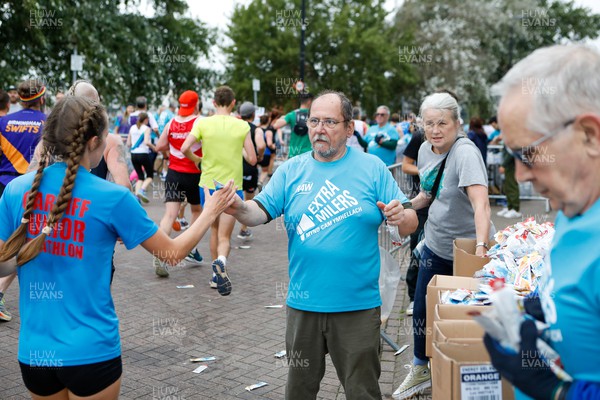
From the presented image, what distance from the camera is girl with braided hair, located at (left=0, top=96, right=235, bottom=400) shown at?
246cm

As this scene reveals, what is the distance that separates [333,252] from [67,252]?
135 cm

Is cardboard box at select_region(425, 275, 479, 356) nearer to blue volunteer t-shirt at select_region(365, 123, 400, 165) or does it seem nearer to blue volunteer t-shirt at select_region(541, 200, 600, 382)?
blue volunteer t-shirt at select_region(541, 200, 600, 382)

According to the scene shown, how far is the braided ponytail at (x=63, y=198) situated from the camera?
2.41 metres

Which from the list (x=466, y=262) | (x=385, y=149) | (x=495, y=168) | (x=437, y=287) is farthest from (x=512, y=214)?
(x=437, y=287)

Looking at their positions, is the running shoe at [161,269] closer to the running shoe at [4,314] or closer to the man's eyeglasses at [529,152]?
the running shoe at [4,314]

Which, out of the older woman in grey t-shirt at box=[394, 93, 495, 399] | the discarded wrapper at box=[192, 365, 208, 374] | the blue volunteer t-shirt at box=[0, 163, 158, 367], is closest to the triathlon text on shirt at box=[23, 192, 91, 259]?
the blue volunteer t-shirt at box=[0, 163, 158, 367]

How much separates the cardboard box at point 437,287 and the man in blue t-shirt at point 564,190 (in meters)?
1.57

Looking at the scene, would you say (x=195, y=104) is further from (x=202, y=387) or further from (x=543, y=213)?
(x=543, y=213)

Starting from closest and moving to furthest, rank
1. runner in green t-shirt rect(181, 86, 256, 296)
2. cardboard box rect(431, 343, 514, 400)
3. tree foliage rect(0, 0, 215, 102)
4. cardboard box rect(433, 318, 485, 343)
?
cardboard box rect(431, 343, 514, 400)
cardboard box rect(433, 318, 485, 343)
runner in green t-shirt rect(181, 86, 256, 296)
tree foliage rect(0, 0, 215, 102)

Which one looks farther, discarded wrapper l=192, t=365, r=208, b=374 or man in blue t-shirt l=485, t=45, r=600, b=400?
discarded wrapper l=192, t=365, r=208, b=374

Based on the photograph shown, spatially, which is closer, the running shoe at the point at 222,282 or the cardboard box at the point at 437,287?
the cardboard box at the point at 437,287

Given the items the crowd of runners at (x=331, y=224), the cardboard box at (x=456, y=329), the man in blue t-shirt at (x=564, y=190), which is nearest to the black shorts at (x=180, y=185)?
the crowd of runners at (x=331, y=224)

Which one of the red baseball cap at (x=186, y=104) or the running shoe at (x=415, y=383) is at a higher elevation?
the red baseball cap at (x=186, y=104)

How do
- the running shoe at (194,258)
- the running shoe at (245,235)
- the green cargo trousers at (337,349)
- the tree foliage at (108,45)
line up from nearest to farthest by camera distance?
the green cargo trousers at (337,349)
the running shoe at (194,258)
the running shoe at (245,235)
the tree foliage at (108,45)
